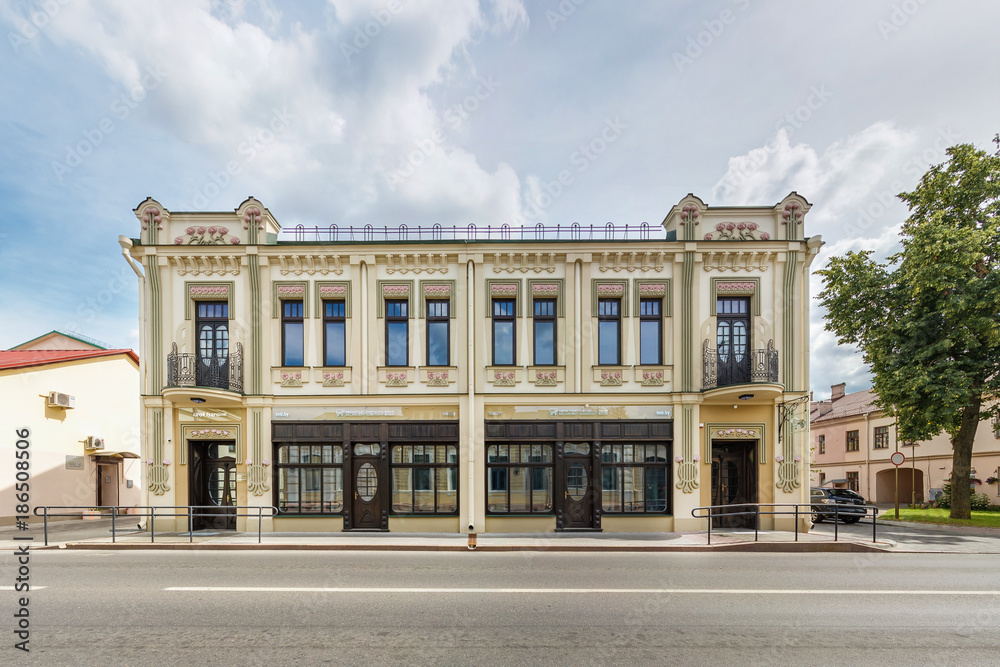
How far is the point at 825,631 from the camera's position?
6.00m

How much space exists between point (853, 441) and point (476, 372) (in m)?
32.3

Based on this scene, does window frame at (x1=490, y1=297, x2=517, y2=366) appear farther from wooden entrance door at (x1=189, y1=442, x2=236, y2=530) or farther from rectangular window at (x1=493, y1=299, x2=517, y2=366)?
wooden entrance door at (x1=189, y1=442, x2=236, y2=530)

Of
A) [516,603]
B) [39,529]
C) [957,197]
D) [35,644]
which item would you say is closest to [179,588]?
[35,644]

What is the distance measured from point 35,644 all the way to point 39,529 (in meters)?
13.4

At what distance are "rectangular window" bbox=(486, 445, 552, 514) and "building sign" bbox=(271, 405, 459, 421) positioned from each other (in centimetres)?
184

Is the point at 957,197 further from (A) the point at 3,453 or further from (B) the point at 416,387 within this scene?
(A) the point at 3,453

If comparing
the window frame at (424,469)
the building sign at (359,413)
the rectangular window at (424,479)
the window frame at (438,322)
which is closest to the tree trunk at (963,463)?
the window frame at (424,469)

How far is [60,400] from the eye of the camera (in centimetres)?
1781

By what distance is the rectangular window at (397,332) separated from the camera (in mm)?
14008

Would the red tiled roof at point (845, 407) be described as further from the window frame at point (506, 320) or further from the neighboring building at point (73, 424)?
the neighboring building at point (73, 424)

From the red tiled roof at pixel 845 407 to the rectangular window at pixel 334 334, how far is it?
33796 millimetres

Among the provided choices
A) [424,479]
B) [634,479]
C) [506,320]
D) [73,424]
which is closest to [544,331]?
[506,320]

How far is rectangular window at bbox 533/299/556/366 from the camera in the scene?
45.7 feet

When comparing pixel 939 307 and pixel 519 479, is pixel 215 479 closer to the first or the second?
pixel 519 479
